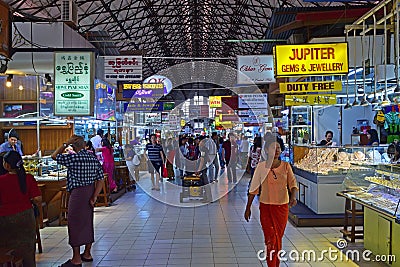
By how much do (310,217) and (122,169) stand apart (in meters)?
6.65

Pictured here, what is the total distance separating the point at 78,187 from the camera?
5570mm

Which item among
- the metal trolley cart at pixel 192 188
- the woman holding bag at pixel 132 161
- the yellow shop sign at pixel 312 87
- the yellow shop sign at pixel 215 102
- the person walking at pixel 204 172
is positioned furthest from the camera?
the yellow shop sign at pixel 215 102

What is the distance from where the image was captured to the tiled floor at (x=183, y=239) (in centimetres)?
582

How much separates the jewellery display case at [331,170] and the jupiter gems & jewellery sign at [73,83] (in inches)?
163

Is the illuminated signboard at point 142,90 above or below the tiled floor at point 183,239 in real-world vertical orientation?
above

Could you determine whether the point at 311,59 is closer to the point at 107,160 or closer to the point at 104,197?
the point at 104,197

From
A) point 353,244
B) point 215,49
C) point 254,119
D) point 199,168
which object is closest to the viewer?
point 353,244

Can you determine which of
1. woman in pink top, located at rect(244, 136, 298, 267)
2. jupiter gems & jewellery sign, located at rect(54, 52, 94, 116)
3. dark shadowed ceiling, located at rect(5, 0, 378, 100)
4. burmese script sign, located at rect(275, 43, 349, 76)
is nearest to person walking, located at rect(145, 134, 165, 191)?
dark shadowed ceiling, located at rect(5, 0, 378, 100)

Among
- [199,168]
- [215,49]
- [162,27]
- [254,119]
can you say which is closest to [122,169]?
[199,168]

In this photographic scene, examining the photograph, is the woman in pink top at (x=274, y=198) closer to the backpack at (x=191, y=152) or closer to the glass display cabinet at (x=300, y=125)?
the backpack at (x=191, y=152)

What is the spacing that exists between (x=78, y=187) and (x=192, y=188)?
214 inches

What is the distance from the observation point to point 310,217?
304 inches

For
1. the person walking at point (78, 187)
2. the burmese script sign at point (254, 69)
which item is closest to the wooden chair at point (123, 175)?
the burmese script sign at point (254, 69)

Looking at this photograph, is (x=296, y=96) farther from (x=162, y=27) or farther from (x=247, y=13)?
(x=162, y=27)
